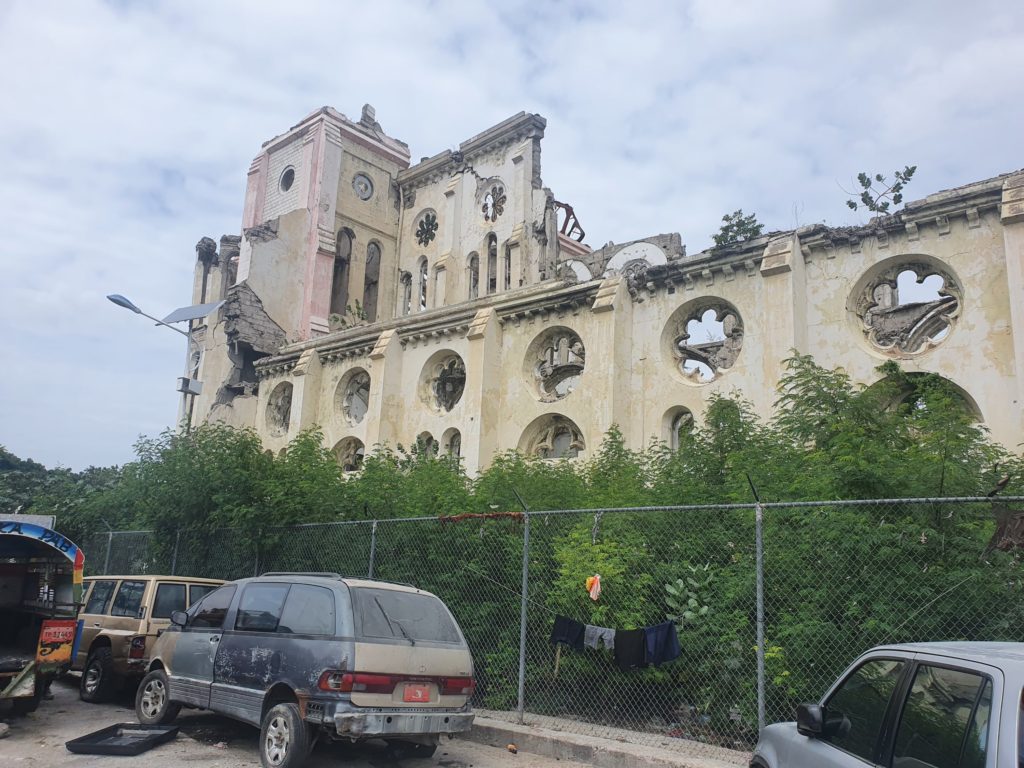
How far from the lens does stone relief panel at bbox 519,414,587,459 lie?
70.4ft

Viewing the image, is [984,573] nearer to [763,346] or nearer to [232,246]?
[763,346]

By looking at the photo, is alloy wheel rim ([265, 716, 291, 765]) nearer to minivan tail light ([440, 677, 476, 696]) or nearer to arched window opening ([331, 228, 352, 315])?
minivan tail light ([440, 677, 476, 696])

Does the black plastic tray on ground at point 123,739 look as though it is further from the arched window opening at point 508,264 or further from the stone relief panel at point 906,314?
the arched window opening at point 508,264

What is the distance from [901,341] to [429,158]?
2678cm

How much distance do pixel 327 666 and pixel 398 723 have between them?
77cm

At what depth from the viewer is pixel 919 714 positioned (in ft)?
11.8

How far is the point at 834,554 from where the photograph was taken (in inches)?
289

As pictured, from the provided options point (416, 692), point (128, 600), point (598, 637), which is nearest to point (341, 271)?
point (128, 600)

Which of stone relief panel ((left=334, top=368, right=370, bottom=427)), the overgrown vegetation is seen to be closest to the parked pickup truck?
the overgrown vegetation

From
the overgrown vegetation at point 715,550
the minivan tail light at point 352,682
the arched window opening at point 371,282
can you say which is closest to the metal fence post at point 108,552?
the overgrown vegetation at point 715,550

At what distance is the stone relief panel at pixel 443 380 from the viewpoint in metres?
24.8

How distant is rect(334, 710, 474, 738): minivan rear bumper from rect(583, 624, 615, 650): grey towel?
5.27 feet

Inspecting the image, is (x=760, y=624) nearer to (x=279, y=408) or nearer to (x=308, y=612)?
(x=308, y=612)

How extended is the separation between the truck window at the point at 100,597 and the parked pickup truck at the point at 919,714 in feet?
31.2
